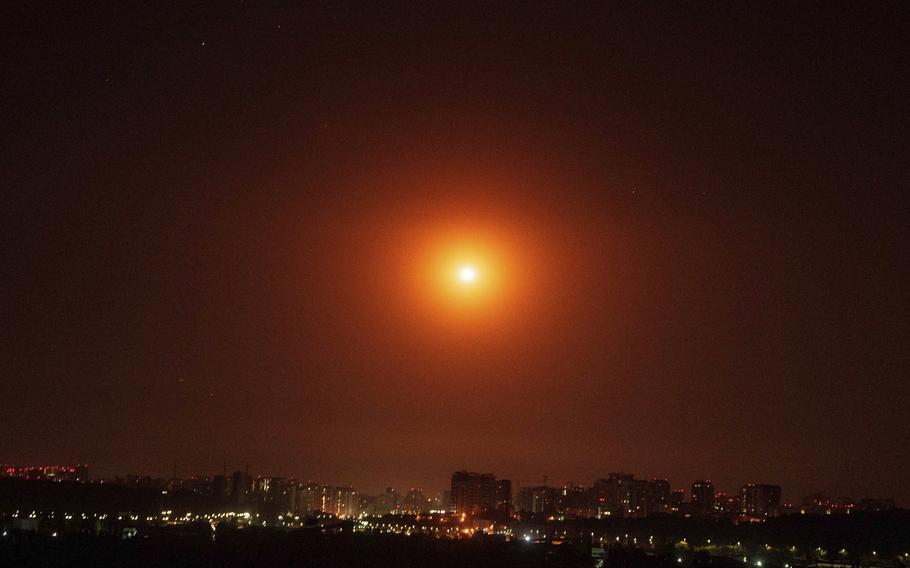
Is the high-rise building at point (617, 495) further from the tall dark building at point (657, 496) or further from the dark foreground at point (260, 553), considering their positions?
the dark foreground at point (260, 553)

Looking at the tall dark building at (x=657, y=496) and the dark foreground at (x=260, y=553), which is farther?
the tall dark building at (x=657, y=496)

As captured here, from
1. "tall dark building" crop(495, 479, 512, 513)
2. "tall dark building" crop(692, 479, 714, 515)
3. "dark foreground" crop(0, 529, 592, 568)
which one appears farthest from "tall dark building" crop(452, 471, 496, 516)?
"dark foreground" crop(0, 529, 592, 568)

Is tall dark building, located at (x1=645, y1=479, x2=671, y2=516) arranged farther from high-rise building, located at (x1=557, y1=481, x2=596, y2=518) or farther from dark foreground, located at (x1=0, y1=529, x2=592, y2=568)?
dark foreground, located at (x1=0, y1=529, x2=592, y2=568)

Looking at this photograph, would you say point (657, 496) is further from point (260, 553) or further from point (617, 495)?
point (260, 553)

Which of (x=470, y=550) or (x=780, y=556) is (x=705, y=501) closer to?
(x=780, y=556)

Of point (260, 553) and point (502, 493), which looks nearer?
point (260, 553)

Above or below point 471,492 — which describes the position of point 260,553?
below

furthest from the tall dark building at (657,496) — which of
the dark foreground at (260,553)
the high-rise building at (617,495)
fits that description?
the dark foreground at (260,553)

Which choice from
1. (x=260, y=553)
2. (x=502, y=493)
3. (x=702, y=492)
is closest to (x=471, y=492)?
(x=502, y=493)

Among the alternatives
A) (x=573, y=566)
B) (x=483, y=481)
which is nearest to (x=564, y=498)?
A: (x=483, y=481)
